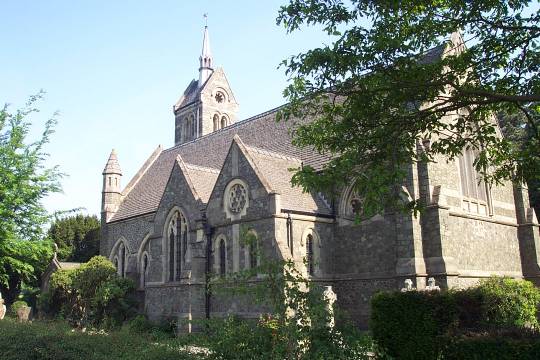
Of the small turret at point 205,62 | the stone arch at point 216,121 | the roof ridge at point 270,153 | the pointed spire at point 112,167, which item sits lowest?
the roof ridge at point 270,153

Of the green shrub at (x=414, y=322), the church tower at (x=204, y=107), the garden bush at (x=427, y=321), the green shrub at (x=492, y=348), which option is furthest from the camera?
the church tower at (x=204, y=107)

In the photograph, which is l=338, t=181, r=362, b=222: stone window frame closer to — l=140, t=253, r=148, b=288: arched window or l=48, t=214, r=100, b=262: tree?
l=140, t=253, r=148, b=288: arched window

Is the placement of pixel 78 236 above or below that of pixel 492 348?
above

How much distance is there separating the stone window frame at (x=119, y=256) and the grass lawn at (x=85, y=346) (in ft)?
69.1

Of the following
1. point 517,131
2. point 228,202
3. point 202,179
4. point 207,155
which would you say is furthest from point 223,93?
point 228,202

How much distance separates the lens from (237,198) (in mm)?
20688

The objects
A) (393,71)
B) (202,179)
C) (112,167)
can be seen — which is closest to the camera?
(393,71)

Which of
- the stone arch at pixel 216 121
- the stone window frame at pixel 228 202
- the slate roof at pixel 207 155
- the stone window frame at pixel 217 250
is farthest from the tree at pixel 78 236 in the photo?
the stone window frame at pixel 228 202

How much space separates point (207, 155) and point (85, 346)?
22766 millimetres

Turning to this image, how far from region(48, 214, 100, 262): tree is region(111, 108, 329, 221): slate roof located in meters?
9.14

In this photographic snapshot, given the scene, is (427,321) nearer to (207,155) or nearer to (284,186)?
(284,186)

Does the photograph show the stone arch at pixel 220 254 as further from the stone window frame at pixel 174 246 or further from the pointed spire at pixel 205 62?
the pointed spire at pixel 205 62

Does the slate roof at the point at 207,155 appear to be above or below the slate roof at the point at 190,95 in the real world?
below

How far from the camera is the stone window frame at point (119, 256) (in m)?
32.1
